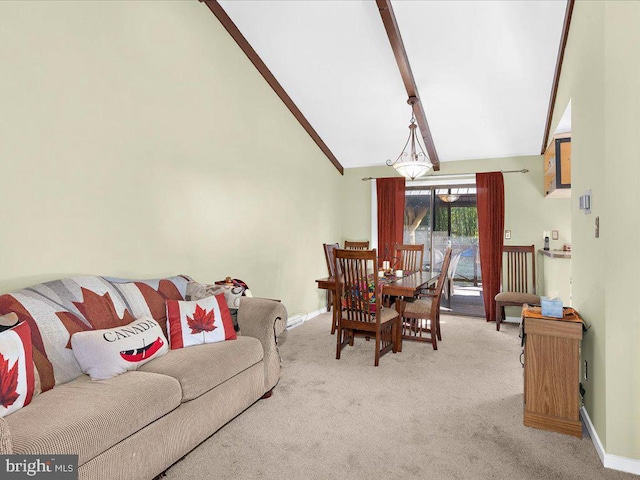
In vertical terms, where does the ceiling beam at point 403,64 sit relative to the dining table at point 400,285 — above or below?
above

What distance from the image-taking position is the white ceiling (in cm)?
339

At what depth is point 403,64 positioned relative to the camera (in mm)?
3840

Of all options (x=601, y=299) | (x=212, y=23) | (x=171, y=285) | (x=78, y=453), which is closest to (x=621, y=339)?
(x=601, y=299)

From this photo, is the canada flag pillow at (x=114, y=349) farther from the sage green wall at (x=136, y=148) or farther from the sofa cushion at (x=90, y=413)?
the sage green wall at (x=136, y=148)

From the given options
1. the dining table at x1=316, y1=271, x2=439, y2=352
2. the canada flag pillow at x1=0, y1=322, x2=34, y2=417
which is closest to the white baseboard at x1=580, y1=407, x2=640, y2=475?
the dining table at x1=316, y1=271, x2=439, y2=352

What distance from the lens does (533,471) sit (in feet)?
6.46

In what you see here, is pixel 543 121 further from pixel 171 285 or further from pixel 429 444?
pixel 171 285

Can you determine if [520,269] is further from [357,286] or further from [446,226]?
[357,286]

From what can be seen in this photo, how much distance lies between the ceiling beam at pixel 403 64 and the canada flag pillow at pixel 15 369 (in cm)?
A: 338

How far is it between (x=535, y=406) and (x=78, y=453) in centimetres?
248

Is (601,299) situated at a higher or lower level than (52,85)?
lower

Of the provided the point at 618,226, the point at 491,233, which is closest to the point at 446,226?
the point at 491,233

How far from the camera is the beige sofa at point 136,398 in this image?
155cm

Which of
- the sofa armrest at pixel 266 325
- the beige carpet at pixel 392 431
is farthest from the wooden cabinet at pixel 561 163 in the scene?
the sofa armrest at pixel 266 325
